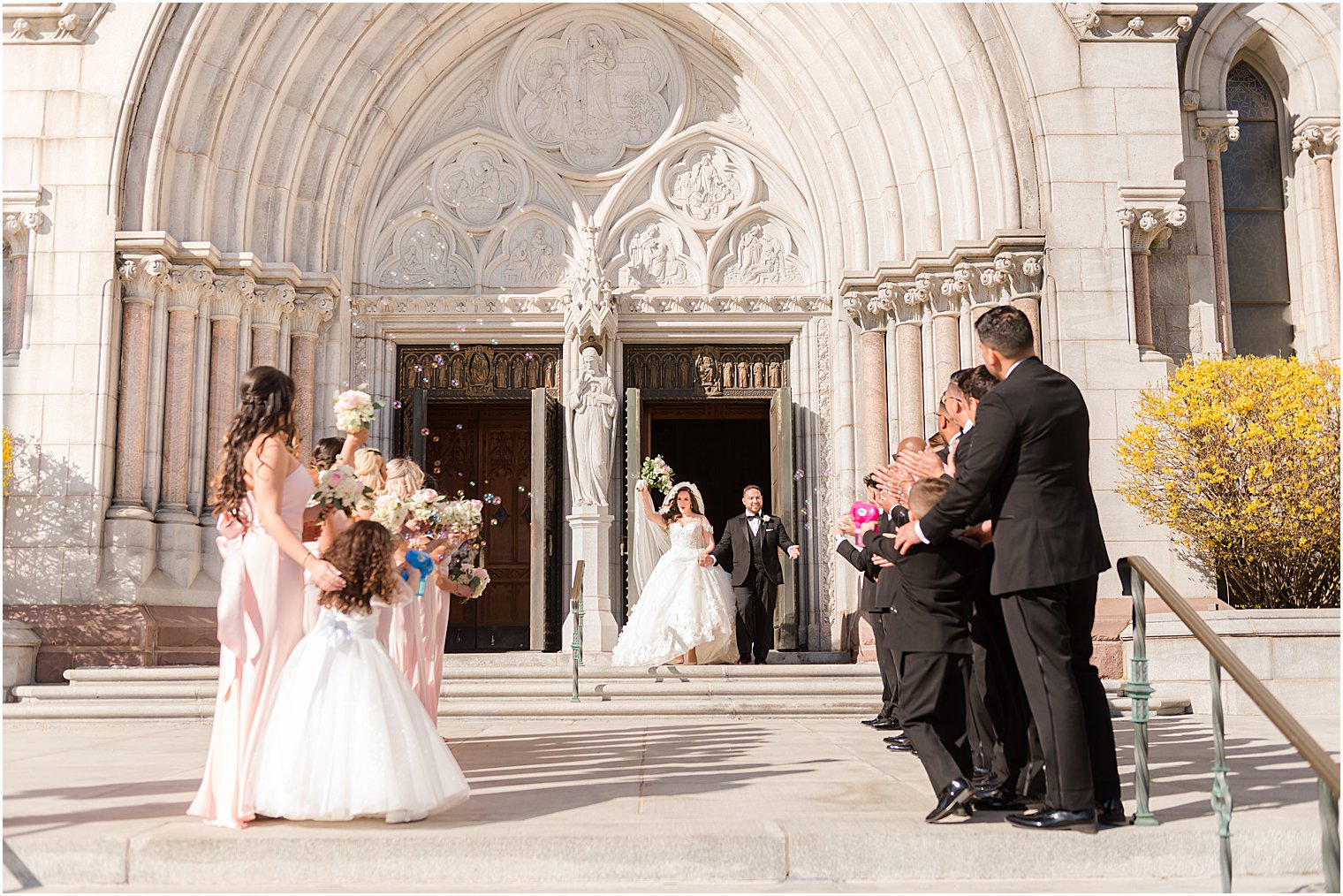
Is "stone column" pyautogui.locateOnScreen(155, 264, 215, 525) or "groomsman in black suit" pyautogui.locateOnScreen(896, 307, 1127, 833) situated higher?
"stone column" pyautogui.locateOnScreen(155, 264, 215, 525)

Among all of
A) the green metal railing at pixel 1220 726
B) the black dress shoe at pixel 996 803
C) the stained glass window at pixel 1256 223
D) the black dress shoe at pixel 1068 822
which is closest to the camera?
the green metal railing at pixel 1220 726

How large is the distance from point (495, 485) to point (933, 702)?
37.8 feet

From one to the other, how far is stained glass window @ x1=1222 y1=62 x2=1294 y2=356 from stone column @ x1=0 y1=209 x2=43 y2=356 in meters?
11.5

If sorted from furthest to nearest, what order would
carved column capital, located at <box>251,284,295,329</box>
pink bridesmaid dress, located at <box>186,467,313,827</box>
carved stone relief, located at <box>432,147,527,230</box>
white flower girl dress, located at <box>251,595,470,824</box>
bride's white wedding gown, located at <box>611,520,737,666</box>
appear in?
carved stone relief, located at <box>432,147,527,230</box> < carved column capital, located at <box>251,284,295,329</box> < bride's white wedding gown, located at <box>611,520,737,666</box> < pink bridesmaid dress, located at <box>186,467,313,827</box> < white flower girl dress, located at <box>251,595,470,824</box>

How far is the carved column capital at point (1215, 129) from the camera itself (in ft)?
37.8

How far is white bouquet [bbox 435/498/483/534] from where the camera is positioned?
5.75m

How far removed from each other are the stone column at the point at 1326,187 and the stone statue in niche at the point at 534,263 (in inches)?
305

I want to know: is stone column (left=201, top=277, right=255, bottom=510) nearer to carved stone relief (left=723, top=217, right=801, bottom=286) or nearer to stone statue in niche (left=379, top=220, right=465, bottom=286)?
stone statue in niche (left=379, top=220, right=465, bottom=286)

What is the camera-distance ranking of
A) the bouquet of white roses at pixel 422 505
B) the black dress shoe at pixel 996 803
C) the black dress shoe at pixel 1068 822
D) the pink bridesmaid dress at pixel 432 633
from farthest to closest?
1. the pink bridesmaid dress at pixel 432 633
2. the bouquet of white roses at pixel 422 505
3. the black dress shoe at pixel 996 803
4. the black dress shoe at pixel 1068 822

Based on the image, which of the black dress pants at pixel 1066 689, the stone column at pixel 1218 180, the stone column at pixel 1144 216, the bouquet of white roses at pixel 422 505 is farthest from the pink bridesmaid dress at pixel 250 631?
the stone column at pixel 1218 180

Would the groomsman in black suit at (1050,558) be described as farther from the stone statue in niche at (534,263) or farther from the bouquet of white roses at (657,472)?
the stone statue in niche at (534,263)

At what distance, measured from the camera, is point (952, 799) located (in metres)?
4.18

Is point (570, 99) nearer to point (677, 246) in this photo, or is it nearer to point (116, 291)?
point (677, 246)

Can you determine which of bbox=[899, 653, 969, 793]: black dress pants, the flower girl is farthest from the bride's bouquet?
bbox=[899, 653, 969, 793]: black dress pants
